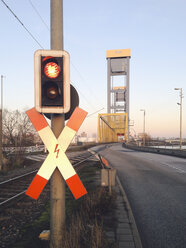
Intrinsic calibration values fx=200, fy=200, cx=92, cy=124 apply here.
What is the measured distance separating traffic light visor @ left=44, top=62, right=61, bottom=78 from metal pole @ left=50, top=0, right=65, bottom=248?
0.25 metres

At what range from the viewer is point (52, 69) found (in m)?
2.30

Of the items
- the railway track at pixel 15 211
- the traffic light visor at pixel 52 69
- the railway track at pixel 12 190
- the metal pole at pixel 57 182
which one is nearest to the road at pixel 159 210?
the metal pole at pixel 57 182

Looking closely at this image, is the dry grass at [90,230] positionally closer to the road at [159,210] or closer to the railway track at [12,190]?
the road at [159,210]

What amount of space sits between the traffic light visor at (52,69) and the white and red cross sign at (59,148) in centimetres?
44

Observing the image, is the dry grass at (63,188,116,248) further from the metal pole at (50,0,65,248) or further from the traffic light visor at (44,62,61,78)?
the traffic light visor at (44,62,61,78)

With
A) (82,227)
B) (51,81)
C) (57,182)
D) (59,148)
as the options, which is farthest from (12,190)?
(51,81)

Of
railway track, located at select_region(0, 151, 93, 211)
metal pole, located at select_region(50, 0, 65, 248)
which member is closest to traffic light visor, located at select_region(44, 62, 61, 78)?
metal pole, located at select_region(50, 0, 65, 248)

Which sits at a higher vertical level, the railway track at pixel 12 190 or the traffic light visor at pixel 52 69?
the traffic light visor at pixel 52 69

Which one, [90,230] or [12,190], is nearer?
[90,230]

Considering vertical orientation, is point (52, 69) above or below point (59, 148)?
above

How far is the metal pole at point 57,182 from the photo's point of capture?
234cm

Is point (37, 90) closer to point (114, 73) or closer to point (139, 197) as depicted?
point (139, 197)

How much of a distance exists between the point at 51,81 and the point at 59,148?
774mm

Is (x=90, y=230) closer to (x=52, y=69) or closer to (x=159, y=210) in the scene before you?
(x=52, y=69)
